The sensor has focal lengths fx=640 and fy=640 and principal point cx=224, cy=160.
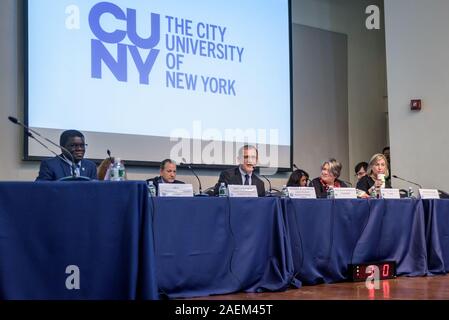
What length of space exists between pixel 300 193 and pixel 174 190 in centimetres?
90

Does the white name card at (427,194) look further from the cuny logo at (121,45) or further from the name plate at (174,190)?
the cuny logo at (121,45)

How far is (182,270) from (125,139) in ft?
7.25

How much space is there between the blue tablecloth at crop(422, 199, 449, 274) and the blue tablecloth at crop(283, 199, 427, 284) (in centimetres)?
8

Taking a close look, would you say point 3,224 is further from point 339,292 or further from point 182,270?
point 339,292

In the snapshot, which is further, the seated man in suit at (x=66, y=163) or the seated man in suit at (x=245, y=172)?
the seated man in suit at (x=245, y=172)

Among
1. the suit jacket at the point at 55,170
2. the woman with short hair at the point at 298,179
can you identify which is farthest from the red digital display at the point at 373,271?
the suit jacket at the point at 55,170

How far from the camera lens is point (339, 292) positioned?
3566 mm

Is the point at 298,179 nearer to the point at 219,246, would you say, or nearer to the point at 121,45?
the point at 219,246

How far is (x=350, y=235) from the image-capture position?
3.98 meters

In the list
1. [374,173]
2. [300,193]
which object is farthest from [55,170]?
[374,173]

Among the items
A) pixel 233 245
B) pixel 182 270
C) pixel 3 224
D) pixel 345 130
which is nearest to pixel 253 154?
pixel 233 245

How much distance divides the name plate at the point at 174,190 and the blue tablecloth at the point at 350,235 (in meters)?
0.67

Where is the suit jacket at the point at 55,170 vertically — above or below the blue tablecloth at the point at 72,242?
above

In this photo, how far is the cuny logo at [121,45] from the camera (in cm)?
499
